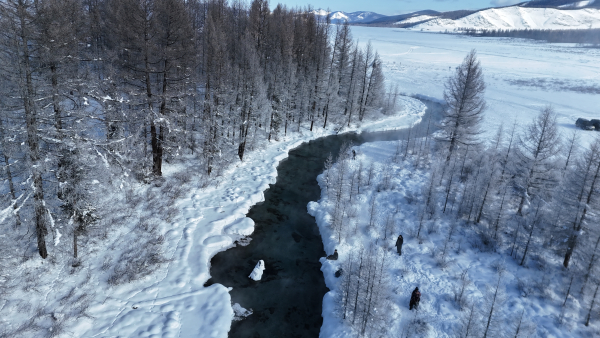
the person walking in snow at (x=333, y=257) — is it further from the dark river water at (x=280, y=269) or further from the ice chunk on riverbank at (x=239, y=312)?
the ice chunk on riverbank at (x=239, y=312)

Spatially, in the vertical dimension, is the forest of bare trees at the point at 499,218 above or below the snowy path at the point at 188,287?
above

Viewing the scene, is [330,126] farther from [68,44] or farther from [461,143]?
[68,44]

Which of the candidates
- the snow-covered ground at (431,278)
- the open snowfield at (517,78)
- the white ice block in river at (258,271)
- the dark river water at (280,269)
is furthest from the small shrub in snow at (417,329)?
the open snowfield at (517,78)

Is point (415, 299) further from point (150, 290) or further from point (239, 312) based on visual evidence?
point (150, 290)

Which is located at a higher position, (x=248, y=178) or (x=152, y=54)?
(x=152, y=54)

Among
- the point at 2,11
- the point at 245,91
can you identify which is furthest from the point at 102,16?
the point at 2,11
